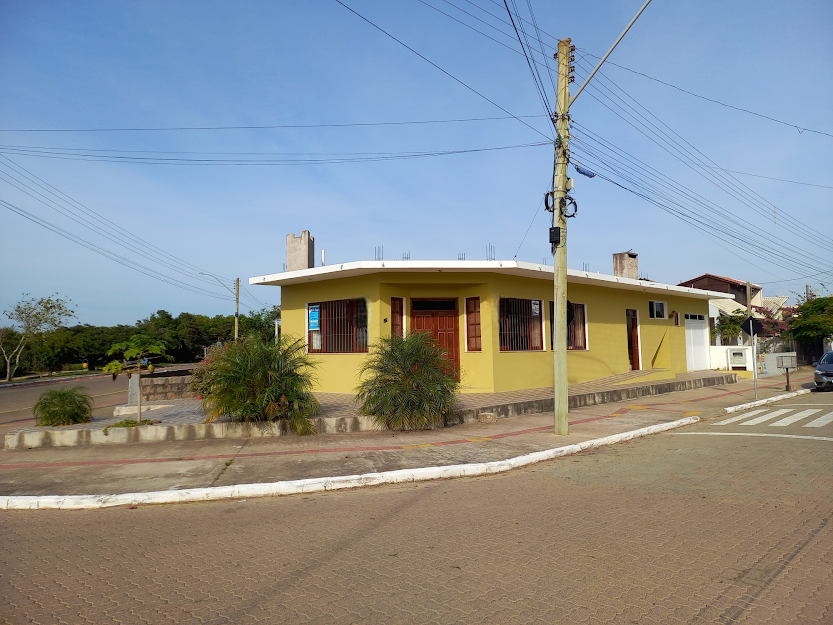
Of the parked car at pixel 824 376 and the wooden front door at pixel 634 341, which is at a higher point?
the wooden front door at pixel 634 341

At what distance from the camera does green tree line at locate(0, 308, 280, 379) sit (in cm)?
4050

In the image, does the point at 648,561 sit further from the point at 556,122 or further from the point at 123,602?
the point at 556,122

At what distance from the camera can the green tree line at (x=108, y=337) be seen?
4050cm

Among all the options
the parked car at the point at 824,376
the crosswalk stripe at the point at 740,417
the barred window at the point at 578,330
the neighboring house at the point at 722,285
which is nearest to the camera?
the crosswalk stripe at the point at 740,417

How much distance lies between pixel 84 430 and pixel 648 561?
940 centimetres

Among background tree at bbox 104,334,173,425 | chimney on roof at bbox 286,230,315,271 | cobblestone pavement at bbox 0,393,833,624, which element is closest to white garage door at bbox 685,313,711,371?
chimney on roof at bbox 286,230,315,271

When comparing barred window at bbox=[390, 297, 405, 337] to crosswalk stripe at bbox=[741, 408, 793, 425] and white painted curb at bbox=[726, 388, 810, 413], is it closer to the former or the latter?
crosswalk stripe at bbox=[741, 408, 793, 425]

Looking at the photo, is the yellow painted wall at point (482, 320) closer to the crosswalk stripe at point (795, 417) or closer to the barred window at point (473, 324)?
the barred window at point (473, 324)

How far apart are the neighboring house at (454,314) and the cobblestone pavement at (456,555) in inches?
317

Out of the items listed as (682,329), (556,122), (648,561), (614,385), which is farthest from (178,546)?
(682,329)

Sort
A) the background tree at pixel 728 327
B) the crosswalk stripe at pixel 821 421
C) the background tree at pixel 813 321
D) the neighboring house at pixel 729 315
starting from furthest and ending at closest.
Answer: the background tree at pixel 813 321 → the background tree at pixel 728 327 → the neighboring house at pixel 729 315 → the crosswalk stripe at pixel 821 421

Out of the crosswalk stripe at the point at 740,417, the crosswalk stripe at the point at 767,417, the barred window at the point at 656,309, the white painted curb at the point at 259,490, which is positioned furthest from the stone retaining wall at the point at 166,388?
the barred window at the point at 656,309

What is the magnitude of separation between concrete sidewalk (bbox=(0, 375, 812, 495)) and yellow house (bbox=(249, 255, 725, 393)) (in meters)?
3.88

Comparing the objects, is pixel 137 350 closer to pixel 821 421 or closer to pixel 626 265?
pixel 821 421
